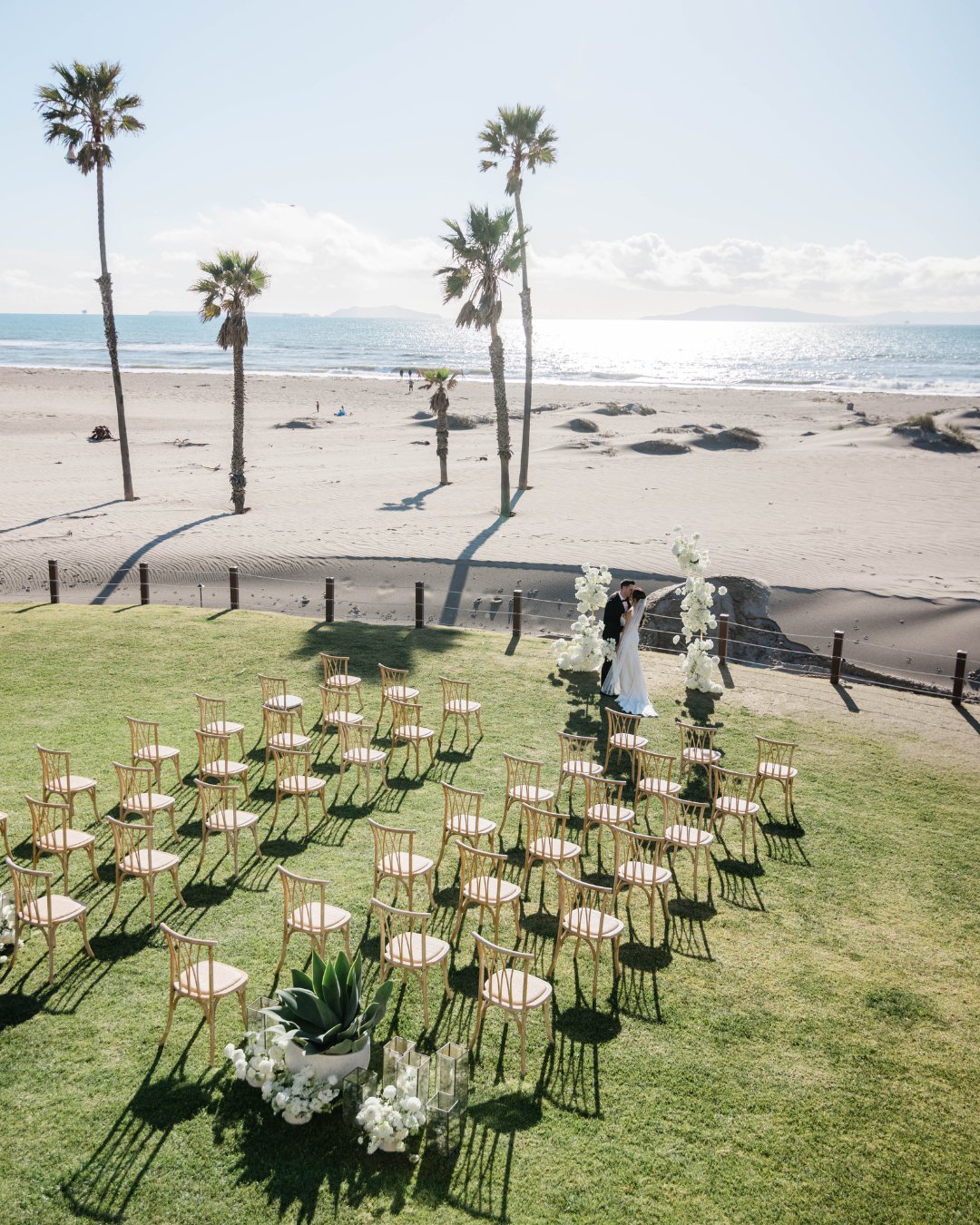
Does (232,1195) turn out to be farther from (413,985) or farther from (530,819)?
(530,819)

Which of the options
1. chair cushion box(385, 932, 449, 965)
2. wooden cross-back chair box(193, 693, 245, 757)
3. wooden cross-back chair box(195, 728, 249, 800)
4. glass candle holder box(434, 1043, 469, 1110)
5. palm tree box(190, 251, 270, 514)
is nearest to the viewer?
glass candle holder box(434, 1043, 469, 1110)

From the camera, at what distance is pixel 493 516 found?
33.2 m

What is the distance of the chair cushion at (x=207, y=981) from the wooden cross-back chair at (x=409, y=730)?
5.40 meters

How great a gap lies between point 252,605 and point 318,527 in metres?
7.74

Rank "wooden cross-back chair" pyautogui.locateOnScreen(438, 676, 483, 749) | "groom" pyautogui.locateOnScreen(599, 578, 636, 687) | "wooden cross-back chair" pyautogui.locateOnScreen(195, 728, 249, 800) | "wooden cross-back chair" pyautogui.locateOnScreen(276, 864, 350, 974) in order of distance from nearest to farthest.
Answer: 1. "wooden cross-back chair" pyautogui.locateOnScreen(276, 864, 350, 974)
2. "wooden cross-back chair" pyautogui.locateOnScreen(195, 728, 249, 800)
3. "wooden cross-back chair" pyautogui.locateOnScreen(438, 676, 483, 749)
4. "groom" pyautogui.locateOnScreen(599, 578, 636, 687)

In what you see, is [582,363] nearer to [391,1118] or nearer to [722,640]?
[722,640]

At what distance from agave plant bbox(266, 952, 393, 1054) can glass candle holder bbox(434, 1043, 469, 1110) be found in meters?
0.63

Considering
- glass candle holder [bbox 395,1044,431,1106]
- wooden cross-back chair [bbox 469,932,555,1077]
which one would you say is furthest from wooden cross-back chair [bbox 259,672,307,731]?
glass candle holder [bbox 395,1044,431,1106]

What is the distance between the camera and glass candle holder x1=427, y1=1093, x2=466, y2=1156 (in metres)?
6.80

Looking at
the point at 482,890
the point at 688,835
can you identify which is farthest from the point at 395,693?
the point at 482,890

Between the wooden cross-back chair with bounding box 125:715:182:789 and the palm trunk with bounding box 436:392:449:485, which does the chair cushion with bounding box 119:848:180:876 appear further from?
the palm trunk with bounding box 436:392:449:485

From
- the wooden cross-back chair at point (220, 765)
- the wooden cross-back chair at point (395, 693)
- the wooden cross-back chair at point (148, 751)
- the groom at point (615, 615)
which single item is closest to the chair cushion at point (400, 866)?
the wooden cross-back chair at point (220, 765)

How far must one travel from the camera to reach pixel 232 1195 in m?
6.33

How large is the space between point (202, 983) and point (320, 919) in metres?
1.15
